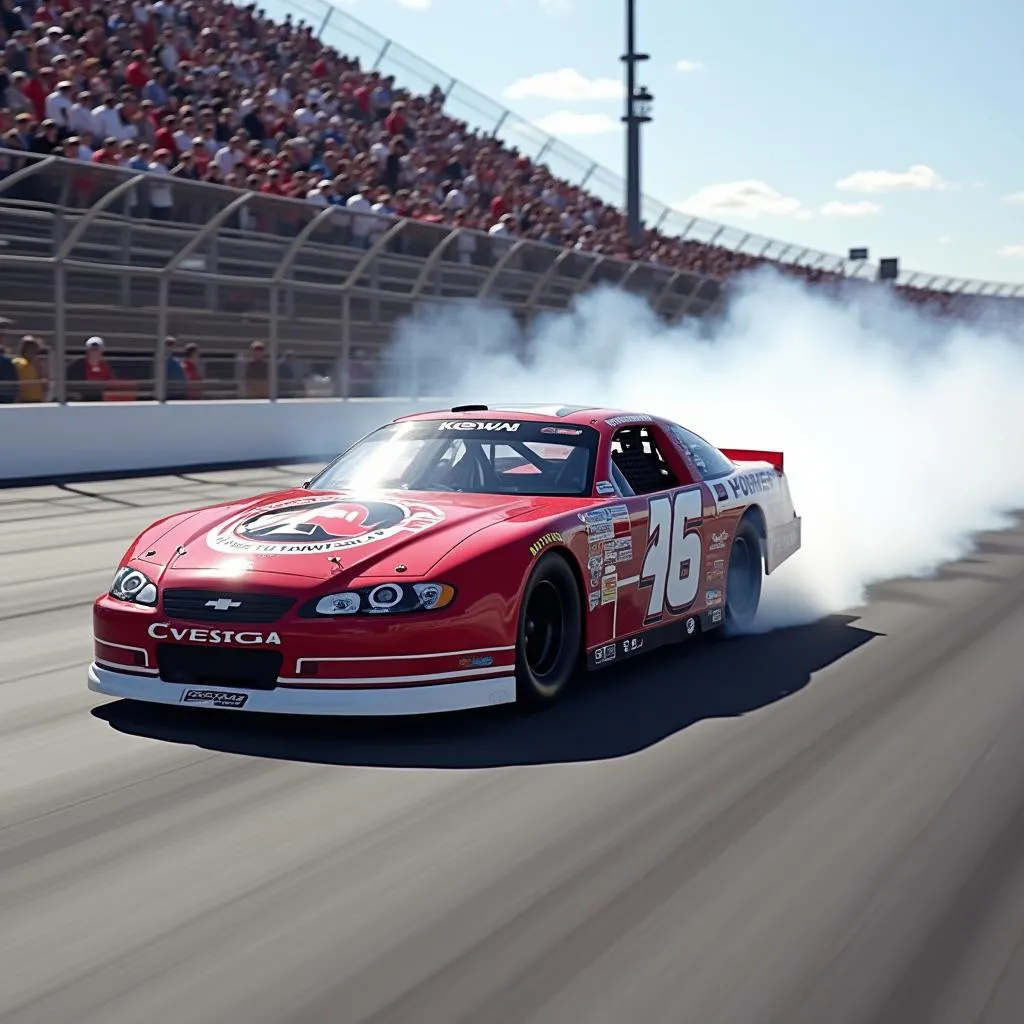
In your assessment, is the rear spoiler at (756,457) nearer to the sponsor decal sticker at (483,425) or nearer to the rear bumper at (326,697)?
the sponsor decal sticker at (483,425)

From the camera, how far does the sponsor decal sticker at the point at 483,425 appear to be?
22.2 feet

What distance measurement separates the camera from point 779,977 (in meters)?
3.32

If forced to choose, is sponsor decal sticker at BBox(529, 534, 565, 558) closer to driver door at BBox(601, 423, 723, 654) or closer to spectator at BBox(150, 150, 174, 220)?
driver door at BBox(601, 423, 723, 654)

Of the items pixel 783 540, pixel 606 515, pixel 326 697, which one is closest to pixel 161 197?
pixel 783 540

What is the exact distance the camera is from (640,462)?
6879 mm

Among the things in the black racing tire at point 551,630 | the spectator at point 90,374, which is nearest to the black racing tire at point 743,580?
the black racing tire at point 551,630

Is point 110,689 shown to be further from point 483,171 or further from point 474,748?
point 483,171

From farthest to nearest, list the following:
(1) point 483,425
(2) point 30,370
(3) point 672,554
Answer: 1. (2) point 30,370
2. (1) point 483,425
3. (3) point 672,554

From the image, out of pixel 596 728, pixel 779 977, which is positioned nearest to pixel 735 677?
pixel 596 728

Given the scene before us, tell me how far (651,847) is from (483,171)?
24.3 metres

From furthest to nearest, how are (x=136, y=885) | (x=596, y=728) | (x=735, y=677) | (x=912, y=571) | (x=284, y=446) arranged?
(x=284, y=446) → (x=912, y=571) → (x=735, y=677) → (x=596, y=728) → (x=136, y=885)

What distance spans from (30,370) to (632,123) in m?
15.8

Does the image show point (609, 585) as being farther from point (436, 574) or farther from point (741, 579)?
point (741, 579)

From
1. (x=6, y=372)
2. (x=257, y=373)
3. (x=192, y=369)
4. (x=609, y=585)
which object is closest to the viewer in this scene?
(x=609, y=585)
